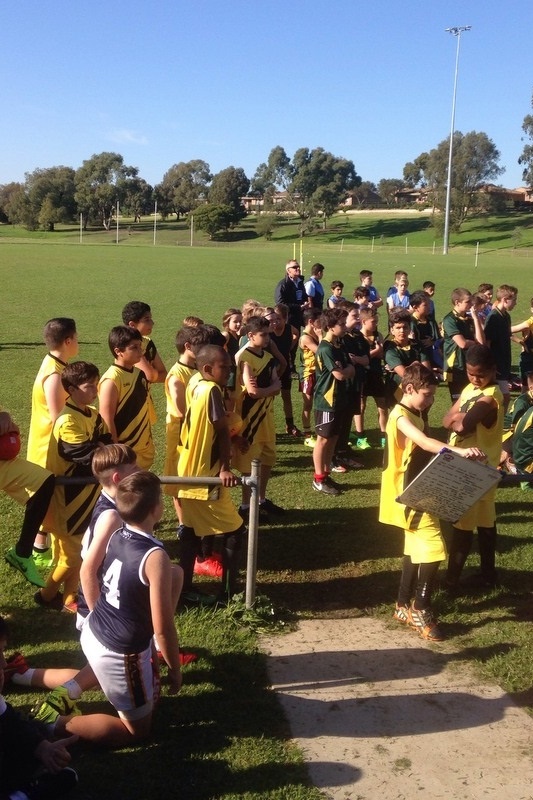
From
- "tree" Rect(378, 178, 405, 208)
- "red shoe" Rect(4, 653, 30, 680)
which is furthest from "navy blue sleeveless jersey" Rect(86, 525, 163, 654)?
"tree" Rect(378, 178, 405, 208)

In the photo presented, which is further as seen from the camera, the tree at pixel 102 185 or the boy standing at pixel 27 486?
the tree at pixel 102 185

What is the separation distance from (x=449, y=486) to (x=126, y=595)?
2.35 metres

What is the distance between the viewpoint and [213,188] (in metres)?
111

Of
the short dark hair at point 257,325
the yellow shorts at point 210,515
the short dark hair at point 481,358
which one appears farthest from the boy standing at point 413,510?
the short dark hair at point 257,325

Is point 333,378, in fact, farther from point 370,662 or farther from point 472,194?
point 472,194

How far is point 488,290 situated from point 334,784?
1056cm

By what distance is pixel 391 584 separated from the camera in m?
6.18

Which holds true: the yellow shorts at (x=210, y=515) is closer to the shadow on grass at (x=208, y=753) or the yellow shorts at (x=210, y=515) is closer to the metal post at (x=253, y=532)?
the metal post at (x=253, y=532)

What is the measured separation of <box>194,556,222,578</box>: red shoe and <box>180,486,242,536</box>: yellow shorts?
84 cm

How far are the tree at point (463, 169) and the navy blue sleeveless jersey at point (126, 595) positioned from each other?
294ft

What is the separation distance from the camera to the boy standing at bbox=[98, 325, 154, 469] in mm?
6137

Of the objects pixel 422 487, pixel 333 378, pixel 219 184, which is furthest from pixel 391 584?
pixel 219 184

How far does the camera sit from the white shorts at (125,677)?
12.6ft

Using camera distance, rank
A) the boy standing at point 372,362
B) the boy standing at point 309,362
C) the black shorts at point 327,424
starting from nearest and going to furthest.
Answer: the black shorts at point 327,424, the boy standing at point 372,362, the boy standing at point 309,362
